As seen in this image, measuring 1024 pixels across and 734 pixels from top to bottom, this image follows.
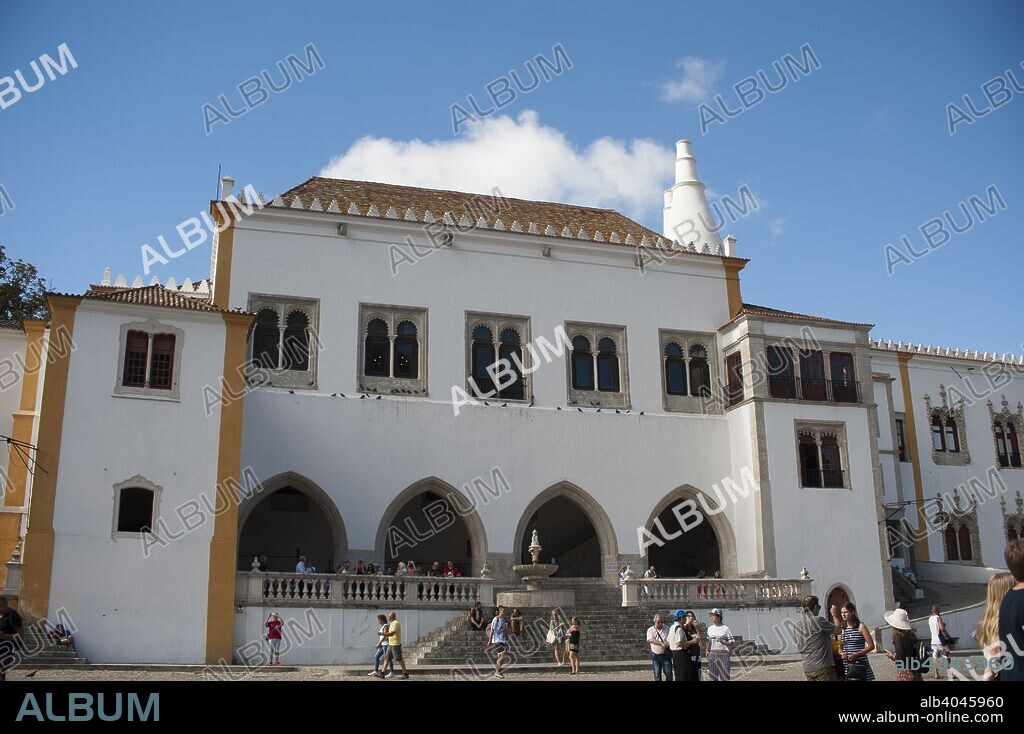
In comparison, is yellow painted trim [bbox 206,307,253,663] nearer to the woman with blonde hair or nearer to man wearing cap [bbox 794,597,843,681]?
man wearing cap [bbox 794,597,843,681]

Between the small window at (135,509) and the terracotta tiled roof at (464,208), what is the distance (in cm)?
871

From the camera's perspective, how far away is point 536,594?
20.5 meters

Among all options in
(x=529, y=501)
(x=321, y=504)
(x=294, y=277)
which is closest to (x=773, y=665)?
(x=529, y=501)

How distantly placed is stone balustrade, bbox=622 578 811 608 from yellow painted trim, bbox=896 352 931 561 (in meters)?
→ 9.51

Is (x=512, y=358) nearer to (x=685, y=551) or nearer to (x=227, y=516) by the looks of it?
(x=685, y=551)

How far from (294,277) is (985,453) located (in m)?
23.3

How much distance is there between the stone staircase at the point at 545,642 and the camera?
18.3 meters

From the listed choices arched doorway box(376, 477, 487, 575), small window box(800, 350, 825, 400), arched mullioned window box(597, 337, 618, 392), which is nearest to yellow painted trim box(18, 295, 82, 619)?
arched doorway box(376, 477, 487, 575)

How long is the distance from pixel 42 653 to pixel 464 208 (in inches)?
626

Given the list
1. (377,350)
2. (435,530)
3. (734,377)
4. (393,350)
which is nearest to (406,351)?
(393,350)

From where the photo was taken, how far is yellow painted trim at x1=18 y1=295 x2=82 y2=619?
17.2 meters

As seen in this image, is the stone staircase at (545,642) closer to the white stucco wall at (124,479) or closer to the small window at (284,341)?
the white stucco wall at (124,479)

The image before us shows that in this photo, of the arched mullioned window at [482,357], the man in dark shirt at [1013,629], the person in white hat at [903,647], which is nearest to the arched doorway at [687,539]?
the arched mullioned window at [482,357]
